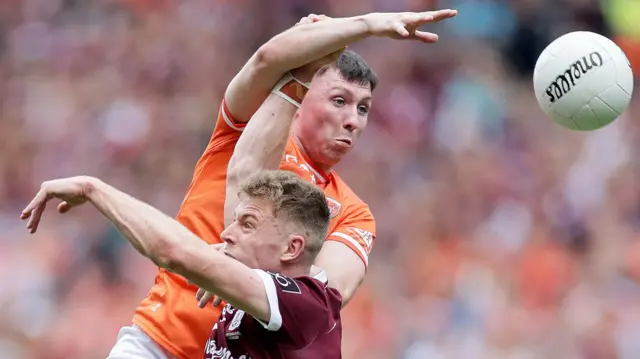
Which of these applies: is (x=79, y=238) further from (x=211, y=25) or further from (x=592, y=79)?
(x=592, y=79)

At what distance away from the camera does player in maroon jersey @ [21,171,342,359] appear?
4137mm

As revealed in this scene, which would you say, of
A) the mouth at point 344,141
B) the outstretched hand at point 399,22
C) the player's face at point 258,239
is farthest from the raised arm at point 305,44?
the player's face at point 258,239

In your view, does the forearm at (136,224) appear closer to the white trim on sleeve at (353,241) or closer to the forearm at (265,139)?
the forearm at (265,139)

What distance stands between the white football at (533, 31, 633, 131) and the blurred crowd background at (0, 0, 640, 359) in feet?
13.2

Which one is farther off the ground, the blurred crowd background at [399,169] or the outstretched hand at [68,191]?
the outstretched hand at [68,191]

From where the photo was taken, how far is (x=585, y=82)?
6.43m

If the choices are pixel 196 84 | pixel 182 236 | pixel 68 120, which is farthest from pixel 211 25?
pixel 182 236

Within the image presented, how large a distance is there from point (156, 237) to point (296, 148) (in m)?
1.87

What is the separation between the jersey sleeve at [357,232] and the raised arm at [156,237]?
154 centimetres

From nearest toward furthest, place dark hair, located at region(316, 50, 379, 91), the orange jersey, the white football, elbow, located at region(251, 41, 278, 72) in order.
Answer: elbow, located at region(251, 41, 278, 72), the orange jersey, dark hair, located at region(316, 50, 379, 91), the white football

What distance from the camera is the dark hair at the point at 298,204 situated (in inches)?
180

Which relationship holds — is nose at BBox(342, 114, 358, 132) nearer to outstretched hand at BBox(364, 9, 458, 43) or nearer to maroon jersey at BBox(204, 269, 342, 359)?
outstretched hand at BBox(364, 9, 458, 43)

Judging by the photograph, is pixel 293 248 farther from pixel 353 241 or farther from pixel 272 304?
pixel 353 241

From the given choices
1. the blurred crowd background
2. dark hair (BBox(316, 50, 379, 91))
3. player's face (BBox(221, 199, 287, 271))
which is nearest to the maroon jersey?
player's face (BBox(221, 199, 287, 271))
